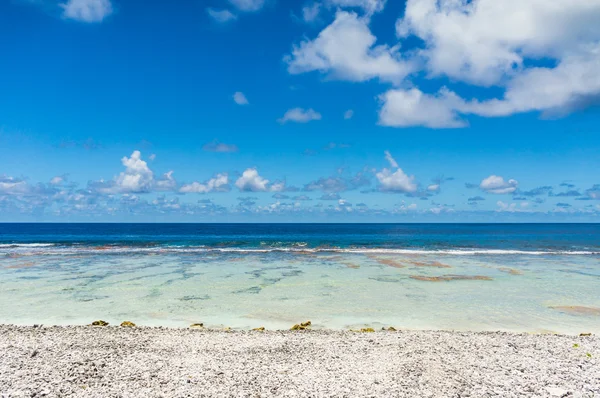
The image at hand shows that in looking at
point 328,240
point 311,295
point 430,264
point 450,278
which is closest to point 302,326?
point 311,295

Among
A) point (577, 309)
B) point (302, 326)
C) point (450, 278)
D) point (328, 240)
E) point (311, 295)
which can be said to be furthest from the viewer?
point (328, 240)

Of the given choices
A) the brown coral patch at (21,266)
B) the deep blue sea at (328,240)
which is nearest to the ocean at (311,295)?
the brown coral patch at (21,266)

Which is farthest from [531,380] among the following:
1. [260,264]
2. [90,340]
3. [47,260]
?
[47,260]

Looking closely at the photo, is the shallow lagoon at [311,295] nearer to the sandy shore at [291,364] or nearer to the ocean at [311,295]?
the ocean at [311,295]

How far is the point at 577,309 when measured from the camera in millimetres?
15508

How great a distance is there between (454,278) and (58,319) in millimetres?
21486

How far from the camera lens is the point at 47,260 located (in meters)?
33.4

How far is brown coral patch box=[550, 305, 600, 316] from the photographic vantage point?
49.1 ft

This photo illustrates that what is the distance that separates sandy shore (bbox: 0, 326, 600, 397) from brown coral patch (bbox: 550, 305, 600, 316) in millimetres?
4969

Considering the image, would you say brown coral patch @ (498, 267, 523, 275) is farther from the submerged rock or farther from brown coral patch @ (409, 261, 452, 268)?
the submerged rock

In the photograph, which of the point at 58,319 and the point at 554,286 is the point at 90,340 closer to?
the point at 58,319

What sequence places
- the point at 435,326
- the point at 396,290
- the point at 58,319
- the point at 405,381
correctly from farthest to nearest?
the point at 396,290 < the point at 58,319 < the point at 435,326 < the point at 405,381

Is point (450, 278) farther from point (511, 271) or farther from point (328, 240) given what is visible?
point (328, 240)

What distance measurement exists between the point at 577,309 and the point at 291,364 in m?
13.7
